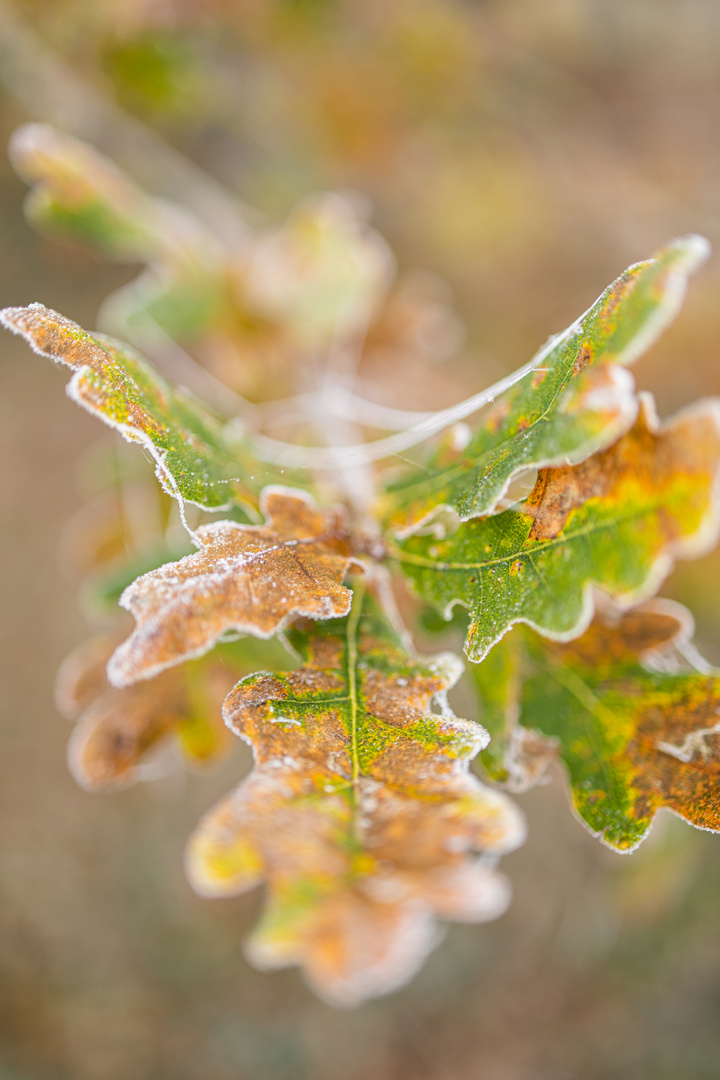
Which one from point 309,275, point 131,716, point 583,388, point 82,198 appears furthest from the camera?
point 309,275

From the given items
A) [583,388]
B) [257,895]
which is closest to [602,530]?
[583,388]

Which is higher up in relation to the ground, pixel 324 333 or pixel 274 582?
pixel 324 333

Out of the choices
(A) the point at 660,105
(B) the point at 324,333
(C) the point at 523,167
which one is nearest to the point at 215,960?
(B) the point at 324,333

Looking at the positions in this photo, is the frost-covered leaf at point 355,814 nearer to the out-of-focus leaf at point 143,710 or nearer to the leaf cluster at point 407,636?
the leaf cluster at point 407,636

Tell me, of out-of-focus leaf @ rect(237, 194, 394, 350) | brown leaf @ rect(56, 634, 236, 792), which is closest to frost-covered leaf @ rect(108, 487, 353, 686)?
brown leaf @ rect(56, 634, 236, 792)

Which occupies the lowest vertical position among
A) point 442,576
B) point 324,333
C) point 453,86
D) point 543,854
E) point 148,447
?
point 543,854

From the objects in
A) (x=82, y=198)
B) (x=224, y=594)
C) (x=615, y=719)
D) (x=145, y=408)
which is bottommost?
(x=615, y=719)

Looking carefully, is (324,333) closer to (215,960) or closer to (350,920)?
(350,920)

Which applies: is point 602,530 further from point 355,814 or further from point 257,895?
point 257,895
